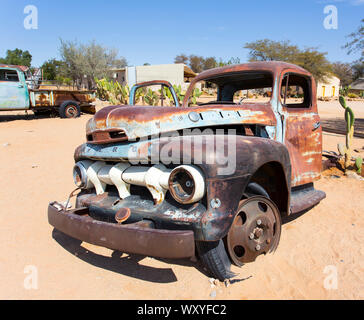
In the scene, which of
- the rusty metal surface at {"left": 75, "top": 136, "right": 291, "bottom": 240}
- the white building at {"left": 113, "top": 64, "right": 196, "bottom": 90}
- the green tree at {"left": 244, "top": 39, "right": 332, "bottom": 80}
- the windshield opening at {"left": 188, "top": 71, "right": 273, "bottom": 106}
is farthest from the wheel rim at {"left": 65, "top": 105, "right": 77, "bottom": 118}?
the green tree at {"left": 244, "top": 39, "right": 332, "bottom": 80}

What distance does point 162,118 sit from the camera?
2521mm

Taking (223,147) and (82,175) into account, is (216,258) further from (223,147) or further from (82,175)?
(82,175)

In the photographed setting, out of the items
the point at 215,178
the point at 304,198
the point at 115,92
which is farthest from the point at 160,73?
the point at 215,178

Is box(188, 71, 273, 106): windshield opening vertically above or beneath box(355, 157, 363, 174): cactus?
above

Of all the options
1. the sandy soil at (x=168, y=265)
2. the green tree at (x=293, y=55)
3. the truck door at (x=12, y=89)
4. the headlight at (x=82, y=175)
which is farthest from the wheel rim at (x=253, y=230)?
the green tree at (x=293, y=55)

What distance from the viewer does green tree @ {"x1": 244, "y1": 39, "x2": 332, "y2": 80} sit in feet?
118

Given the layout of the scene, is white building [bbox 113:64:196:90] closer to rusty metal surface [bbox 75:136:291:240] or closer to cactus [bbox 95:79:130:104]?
cactus [bbox 95:79:130:104]

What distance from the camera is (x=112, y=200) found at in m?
2.54

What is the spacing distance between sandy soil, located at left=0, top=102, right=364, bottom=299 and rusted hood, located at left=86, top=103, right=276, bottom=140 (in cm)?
115

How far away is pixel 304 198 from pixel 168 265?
1.73m

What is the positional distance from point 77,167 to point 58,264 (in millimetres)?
881
